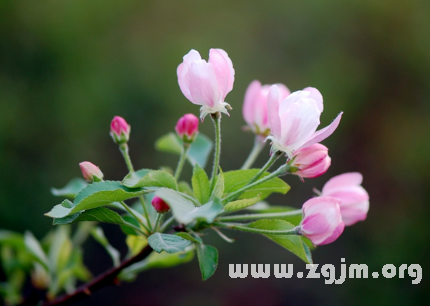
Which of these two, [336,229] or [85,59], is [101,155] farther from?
[336,229]

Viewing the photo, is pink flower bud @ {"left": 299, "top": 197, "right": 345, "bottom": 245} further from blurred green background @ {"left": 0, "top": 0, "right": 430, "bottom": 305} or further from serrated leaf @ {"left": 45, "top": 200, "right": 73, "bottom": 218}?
blurred green background @ {"left": 0, "top": 0, "right": 430, "bottom": 305}

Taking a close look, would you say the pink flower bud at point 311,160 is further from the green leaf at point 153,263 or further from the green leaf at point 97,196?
the green leaf at point 153,263

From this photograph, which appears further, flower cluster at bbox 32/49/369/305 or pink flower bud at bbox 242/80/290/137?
pink flower bud at bbox 242/80/290/137

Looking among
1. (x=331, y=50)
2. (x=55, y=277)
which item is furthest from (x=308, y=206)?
(x=331, y=50)

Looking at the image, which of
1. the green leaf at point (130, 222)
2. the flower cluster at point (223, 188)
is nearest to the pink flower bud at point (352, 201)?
the flower cluster at point (223, 188)

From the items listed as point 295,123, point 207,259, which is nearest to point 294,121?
point 295,123

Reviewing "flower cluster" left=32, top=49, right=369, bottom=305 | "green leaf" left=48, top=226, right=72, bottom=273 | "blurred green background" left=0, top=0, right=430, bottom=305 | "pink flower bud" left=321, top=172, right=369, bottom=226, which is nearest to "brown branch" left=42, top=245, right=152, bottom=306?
"flower cluster" left=32, top=49, right=369, bottom=305
